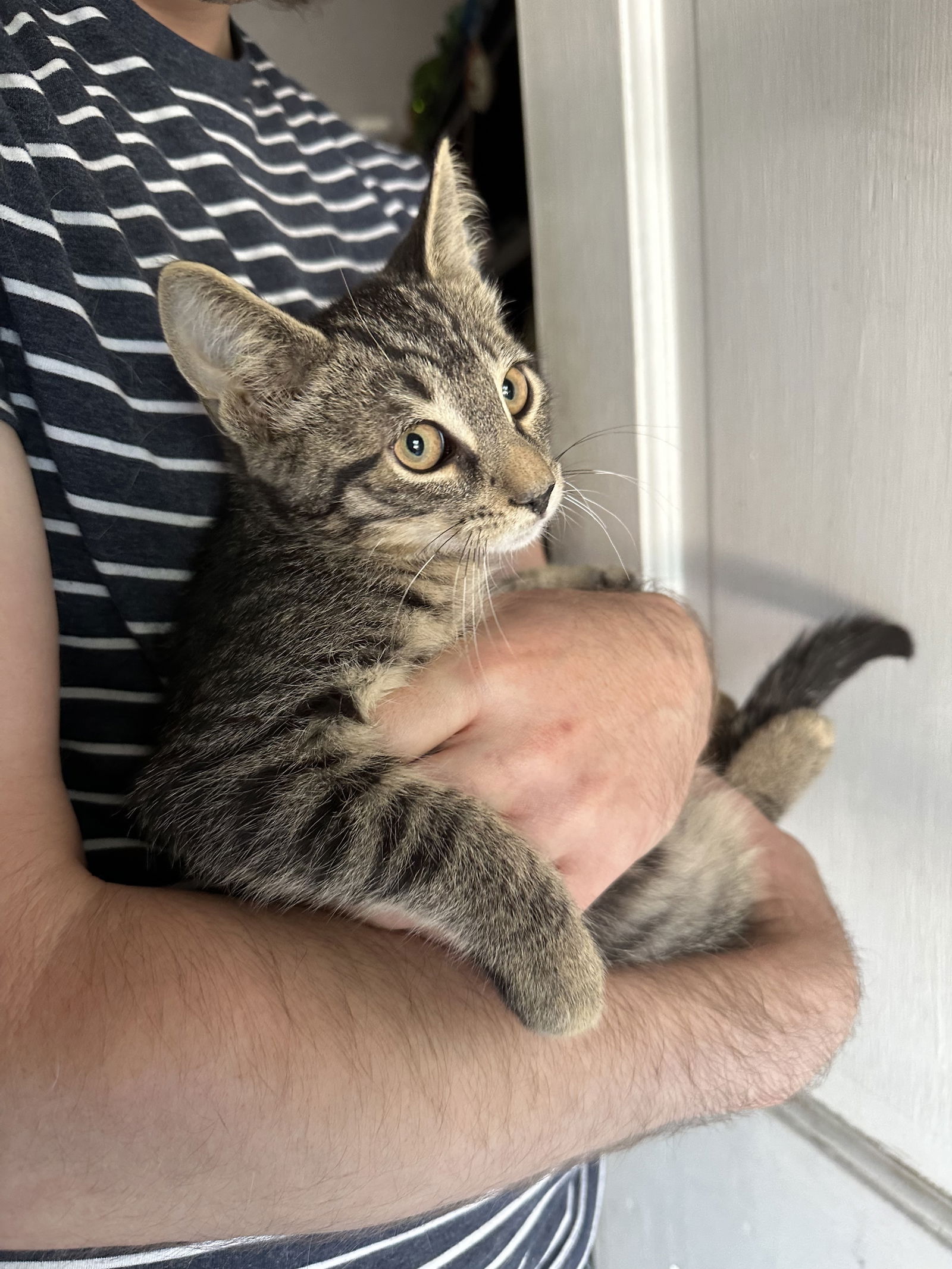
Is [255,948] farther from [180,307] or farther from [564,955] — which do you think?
[180,307]

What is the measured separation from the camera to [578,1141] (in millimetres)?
721

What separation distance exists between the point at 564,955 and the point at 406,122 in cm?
252

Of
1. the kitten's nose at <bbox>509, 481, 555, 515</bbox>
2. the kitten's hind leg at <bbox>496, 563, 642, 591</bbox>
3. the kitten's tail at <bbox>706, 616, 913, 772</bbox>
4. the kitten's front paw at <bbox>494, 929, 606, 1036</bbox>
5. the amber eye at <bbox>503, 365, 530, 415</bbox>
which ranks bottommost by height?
the kitten's front paw at <bbox>494, 929, 606, 1036</bbox>

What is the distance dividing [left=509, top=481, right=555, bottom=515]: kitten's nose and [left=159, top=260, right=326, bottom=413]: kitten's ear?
28cm

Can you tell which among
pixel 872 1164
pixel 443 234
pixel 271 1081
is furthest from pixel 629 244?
pixel 872 1164

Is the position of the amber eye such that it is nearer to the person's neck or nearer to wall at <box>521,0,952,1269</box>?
wall at <box>521,0,952,1269</box>

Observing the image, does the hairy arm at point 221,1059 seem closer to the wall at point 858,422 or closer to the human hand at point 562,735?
the human hand at point 562,735

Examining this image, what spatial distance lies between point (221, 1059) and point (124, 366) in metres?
0.65

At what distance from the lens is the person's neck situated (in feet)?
3.42

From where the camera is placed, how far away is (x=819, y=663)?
1.03 metres

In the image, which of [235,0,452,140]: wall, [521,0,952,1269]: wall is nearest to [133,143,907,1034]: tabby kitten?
[521,0,952,1269]: wall

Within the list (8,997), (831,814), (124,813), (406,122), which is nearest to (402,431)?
(124,813)

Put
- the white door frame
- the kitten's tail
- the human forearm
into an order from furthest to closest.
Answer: the white door frame, the kitten's tail, the human forearm

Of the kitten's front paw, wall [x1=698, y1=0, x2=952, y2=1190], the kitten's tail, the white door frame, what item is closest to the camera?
the kitten's front paw
